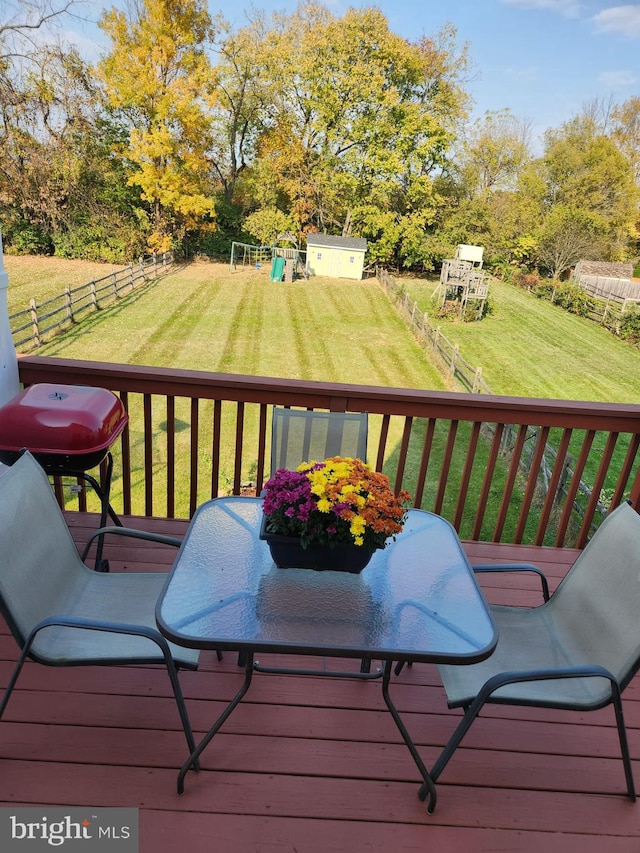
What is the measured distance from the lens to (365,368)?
42.8ft

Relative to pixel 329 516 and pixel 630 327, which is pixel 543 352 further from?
pixel 329 516

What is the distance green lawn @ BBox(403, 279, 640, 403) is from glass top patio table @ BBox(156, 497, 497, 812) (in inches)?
458

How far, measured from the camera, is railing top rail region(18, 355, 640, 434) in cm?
243

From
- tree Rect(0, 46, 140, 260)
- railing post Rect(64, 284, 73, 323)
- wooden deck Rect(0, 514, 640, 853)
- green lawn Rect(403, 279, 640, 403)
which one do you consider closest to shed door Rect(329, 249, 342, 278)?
green lawn Rect(403, 279, 640, 403)

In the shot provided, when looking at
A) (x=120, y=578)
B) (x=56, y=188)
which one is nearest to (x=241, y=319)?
(x=56, y=188)

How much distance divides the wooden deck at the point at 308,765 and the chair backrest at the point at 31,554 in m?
0.32

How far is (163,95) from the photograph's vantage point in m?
18.0

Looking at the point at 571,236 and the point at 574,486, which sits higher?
the point at 571,236

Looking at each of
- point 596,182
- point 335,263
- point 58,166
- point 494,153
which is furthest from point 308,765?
point 494,153

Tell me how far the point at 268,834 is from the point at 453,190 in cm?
2474

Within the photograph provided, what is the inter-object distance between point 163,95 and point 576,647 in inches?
823

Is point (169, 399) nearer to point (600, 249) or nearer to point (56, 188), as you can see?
point (56, 188)

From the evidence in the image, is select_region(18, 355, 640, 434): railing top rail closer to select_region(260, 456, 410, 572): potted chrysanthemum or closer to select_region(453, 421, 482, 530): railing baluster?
select_region(453, 421, 482, 530): railing baluster

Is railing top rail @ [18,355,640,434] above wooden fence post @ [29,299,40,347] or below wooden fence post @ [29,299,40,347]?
above
